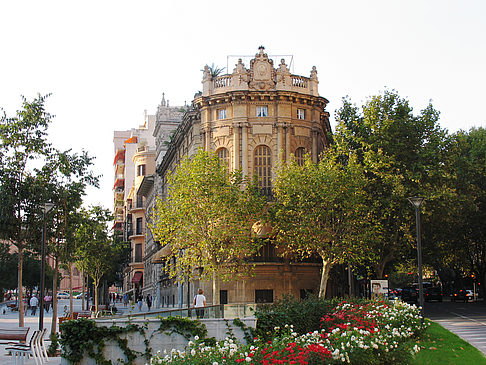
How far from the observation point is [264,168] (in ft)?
136

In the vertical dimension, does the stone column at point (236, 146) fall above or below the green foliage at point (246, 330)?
above

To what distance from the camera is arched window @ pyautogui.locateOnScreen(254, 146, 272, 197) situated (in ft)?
135

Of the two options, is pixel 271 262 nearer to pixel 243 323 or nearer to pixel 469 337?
pixel 469 337

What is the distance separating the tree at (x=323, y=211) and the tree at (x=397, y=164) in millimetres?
1988

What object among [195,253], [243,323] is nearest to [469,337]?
[243,323]

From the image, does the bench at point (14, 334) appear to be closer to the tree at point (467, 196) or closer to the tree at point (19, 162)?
the tree at point (19, 162)

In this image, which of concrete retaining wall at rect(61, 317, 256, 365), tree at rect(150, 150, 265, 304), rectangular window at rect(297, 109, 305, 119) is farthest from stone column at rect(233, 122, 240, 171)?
concrete retaining wall at rect(61, 317, 256, 365)

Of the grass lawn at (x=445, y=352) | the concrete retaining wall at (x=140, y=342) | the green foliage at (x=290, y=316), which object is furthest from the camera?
the green foliage at (x=290, y=316)

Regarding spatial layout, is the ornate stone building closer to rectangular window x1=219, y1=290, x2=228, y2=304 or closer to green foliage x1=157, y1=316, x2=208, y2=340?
rectangular window x1=219, y1=290, x2=228, y2=304

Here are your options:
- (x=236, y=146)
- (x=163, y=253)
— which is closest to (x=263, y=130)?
(x=236, y=146)

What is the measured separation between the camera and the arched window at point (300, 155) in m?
42.6

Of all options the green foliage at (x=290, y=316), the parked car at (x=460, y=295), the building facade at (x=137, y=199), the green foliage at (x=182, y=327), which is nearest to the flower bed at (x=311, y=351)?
the green foliage at (x=290, y=316)

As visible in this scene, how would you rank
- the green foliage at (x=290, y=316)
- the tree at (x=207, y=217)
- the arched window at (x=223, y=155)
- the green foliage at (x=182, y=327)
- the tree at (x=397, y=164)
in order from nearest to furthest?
1. the green foliage at (x=182, y=327)
2. the green foliage at (x=290, y=316)
3. the tree at (x=207, y=217)
4. the tree at (x=397, y=164)
5. the arched window at (x=223, y=155)

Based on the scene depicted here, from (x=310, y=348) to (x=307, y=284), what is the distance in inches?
1174
